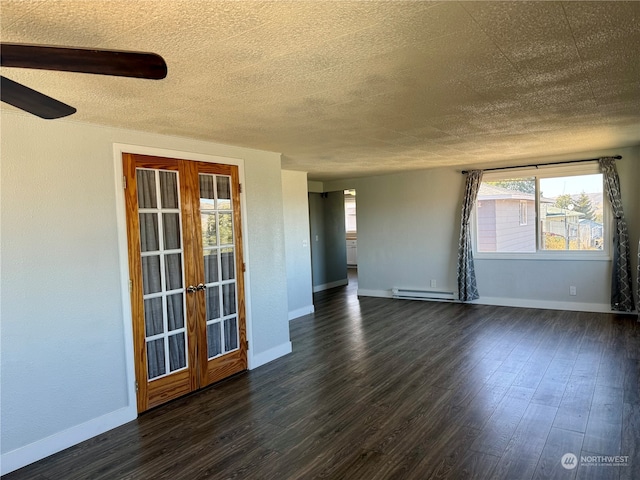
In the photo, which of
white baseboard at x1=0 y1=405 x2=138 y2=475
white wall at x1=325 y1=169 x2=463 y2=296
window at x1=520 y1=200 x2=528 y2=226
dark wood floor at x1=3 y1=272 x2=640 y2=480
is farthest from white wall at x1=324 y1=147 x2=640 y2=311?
white baseboard at x1=0 y1=405 x2=138 y2=475

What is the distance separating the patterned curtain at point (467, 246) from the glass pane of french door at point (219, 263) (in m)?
4.08

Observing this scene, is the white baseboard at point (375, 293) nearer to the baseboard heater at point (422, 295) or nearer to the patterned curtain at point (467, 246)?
the baseboard heater at point (422, 295)

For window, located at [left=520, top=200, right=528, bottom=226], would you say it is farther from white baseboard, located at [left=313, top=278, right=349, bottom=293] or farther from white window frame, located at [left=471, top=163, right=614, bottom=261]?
white baseboard, located at [left=313, top=278, right=349, bottom=293]

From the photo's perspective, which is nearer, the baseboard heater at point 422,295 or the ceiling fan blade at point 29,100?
the ceiling fan blade at point 29,100

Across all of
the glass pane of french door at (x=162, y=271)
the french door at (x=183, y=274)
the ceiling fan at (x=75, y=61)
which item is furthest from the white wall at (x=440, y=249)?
the ceiling fan at (x=75, y=61)

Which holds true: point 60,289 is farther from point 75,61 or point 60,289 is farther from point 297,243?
point 297,243

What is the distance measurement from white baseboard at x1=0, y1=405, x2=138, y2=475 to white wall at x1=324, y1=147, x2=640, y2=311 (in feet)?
17.4

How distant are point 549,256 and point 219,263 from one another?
493 cm

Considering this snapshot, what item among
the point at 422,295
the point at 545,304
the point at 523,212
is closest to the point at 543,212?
the point at 523,212

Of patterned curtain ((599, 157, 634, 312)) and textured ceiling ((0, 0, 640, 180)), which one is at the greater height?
textured ceiling ((0, 0, 640, 180))

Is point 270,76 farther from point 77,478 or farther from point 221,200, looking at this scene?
point 77,478

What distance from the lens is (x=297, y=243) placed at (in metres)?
6.72

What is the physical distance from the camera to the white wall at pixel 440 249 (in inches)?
229

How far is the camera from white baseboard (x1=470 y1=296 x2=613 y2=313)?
19.2 feet
